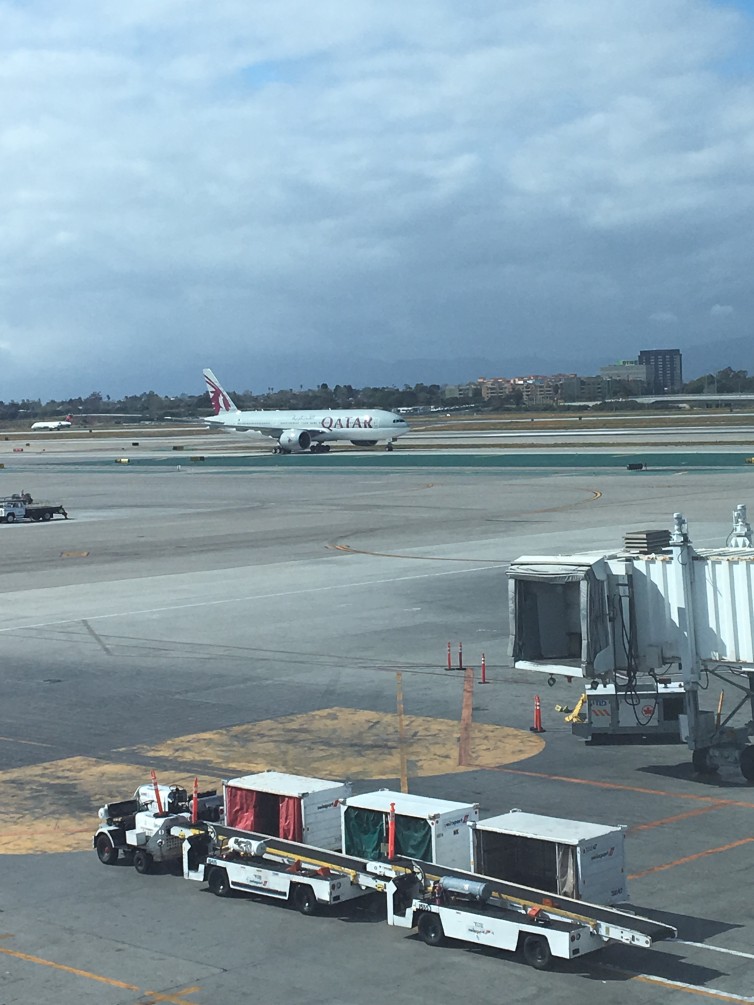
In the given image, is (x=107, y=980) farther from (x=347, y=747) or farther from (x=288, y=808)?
(x=347, y=747)

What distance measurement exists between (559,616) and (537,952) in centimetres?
934

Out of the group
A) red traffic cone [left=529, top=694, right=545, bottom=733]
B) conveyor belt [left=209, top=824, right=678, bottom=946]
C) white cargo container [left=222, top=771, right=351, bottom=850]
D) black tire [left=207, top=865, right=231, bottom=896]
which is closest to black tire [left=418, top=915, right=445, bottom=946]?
conveyor belt [left=209, top=824, right=678, bottom=946]

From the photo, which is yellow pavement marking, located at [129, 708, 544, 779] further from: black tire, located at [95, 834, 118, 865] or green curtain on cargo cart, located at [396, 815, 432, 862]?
green curtain on cargo cart, located at [396, 815, 432, 862]

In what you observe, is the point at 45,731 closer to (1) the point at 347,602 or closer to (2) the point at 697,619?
(2) the point at 697,619

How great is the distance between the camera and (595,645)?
22.3m

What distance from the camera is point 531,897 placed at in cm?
1577

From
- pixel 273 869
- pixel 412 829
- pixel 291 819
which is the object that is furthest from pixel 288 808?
pixel 412 829

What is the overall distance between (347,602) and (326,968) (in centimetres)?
2960

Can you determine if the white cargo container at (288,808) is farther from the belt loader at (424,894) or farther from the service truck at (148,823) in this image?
the service truck at (148,823)

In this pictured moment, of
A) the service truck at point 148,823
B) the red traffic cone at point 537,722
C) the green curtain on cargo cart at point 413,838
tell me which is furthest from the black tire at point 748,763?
the service truck at point 148,823

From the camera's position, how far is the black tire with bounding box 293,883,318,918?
1731 centimetres

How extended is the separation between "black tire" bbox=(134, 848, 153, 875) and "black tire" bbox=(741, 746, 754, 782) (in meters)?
9.89

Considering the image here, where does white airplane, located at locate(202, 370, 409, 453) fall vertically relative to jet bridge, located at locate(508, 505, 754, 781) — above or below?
above

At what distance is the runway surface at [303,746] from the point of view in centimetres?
1533
